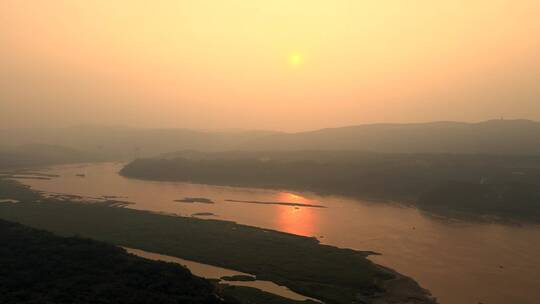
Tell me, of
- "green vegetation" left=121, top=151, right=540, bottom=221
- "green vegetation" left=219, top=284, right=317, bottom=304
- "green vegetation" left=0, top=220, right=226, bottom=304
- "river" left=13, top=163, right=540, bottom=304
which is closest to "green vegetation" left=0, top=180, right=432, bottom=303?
"green vegetation" left=219, top=284, right=317, bottom=304

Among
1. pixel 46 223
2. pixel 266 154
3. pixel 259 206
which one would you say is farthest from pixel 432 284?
pixel 266 154

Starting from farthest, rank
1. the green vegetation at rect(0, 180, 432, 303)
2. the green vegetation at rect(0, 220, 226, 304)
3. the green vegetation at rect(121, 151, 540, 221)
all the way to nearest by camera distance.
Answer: the green vegetation at rect(121, 151, 540, 221), the green vegetation at rect(0, 180, 432, 303), the green vegetation at rect(0, 220, 226, 304)

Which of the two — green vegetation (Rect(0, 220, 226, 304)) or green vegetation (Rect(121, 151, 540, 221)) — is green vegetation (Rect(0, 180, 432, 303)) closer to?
green vegetation (Rect(0, 220, 226, 304))

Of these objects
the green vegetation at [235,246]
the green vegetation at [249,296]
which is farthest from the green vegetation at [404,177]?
the green vegetation at [249,296]

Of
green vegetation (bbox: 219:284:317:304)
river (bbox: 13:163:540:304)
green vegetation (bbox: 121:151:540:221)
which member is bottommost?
green vegetation (bbox: 219:284:317:304)

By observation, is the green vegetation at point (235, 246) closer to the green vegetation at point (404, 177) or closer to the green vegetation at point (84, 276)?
the green vegetation at point (84, 276)
